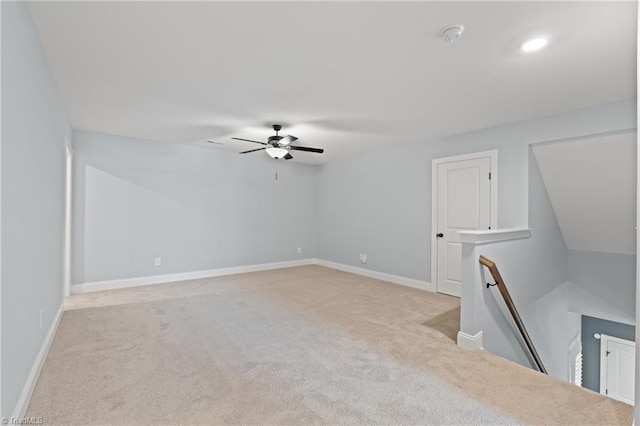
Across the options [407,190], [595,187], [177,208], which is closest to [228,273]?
[177,208]

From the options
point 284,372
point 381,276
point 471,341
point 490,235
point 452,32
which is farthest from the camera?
point 381,276

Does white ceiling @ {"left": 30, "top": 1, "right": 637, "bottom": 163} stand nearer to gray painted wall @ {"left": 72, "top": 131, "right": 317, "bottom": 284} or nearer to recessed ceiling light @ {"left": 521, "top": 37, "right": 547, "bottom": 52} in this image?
recessed ceiling light @ {"left": 521, "top": 37, "right": 547, "bottom": 52}

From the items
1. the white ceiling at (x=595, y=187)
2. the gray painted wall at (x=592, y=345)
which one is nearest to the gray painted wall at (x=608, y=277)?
the white ceiling at (x=595, y=187)

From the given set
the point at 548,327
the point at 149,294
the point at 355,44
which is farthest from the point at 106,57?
the point at 548,327

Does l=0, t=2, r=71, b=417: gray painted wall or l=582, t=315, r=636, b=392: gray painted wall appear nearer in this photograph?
l=0, t=2, r=71, b=417: gray painted wall

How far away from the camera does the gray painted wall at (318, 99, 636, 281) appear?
3611 mm

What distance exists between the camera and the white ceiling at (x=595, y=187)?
3479mm

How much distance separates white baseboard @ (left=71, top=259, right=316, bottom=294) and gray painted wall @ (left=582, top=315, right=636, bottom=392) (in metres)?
5.56

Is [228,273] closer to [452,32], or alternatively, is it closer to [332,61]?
[332,61]

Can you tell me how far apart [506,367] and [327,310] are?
1.97 metres

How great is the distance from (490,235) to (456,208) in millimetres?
1605

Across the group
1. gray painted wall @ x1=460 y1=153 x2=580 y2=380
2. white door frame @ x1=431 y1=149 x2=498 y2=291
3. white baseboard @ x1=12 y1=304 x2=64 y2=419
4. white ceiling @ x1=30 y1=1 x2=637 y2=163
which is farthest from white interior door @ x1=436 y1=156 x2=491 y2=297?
white baseboard @ x1=12 y1=304 x2=64 y2=419

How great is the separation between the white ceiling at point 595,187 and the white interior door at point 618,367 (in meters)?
2.30

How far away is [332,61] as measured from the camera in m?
2.47
